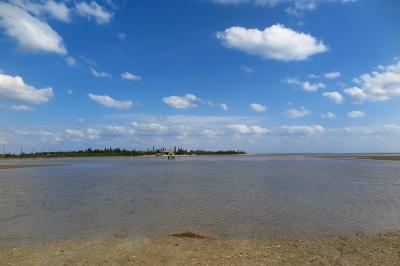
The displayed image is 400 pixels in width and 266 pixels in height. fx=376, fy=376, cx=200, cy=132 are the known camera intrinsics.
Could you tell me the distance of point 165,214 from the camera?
1541cm

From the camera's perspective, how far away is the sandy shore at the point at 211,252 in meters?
8.62

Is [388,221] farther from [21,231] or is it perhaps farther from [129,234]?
[21,231]

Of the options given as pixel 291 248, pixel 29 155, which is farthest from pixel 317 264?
pixel 29 155

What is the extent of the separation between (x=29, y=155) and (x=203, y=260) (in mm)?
153907

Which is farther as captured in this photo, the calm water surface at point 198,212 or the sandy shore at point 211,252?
the calm water surface at point 198,212

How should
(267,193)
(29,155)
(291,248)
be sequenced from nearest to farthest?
(291,248), (267,193), (29,155)

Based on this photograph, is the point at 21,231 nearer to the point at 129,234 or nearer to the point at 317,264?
the point at 129,234

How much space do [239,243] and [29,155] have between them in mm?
152642

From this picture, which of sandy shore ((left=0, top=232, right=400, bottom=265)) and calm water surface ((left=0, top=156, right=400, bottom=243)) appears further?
calm water surface ((left=0, top=156, right=400, bottom=243))

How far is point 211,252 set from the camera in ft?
30.9

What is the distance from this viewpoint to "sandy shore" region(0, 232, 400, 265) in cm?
862

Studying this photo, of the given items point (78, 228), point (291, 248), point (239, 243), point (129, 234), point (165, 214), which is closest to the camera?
point (291, 248)

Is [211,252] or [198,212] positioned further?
[198,212]

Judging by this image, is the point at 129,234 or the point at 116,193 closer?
the point at 129,234
